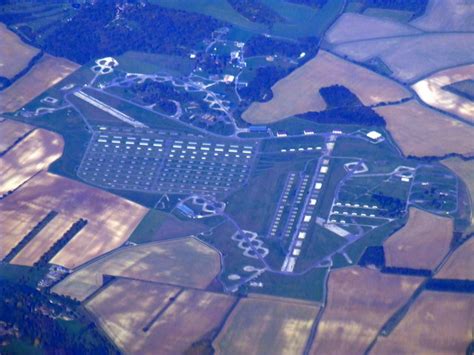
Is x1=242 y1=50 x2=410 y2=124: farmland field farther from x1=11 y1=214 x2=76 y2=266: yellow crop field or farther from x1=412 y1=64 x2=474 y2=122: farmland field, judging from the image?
x1=11 y1=214 x2=76 y2=266: yellow crop field

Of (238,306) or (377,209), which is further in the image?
(377,209)

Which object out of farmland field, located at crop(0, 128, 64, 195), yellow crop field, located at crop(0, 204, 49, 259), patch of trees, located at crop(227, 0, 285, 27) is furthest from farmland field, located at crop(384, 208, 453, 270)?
patch of trees, located at crop(227, 0, 285, 27)

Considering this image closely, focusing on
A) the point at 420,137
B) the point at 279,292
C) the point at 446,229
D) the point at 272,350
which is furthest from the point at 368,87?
the point at 272,350

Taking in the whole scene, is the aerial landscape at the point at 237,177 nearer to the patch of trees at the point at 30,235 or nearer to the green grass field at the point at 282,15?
the patch of trees at the point at 30,235

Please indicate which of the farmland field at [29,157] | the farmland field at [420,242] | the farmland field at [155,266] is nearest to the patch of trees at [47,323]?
the farmland field at [155,266]

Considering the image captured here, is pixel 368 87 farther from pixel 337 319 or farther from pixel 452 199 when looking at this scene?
pixel 337 319

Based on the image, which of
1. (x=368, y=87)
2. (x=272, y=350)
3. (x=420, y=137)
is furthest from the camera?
(x=368, y=87)
